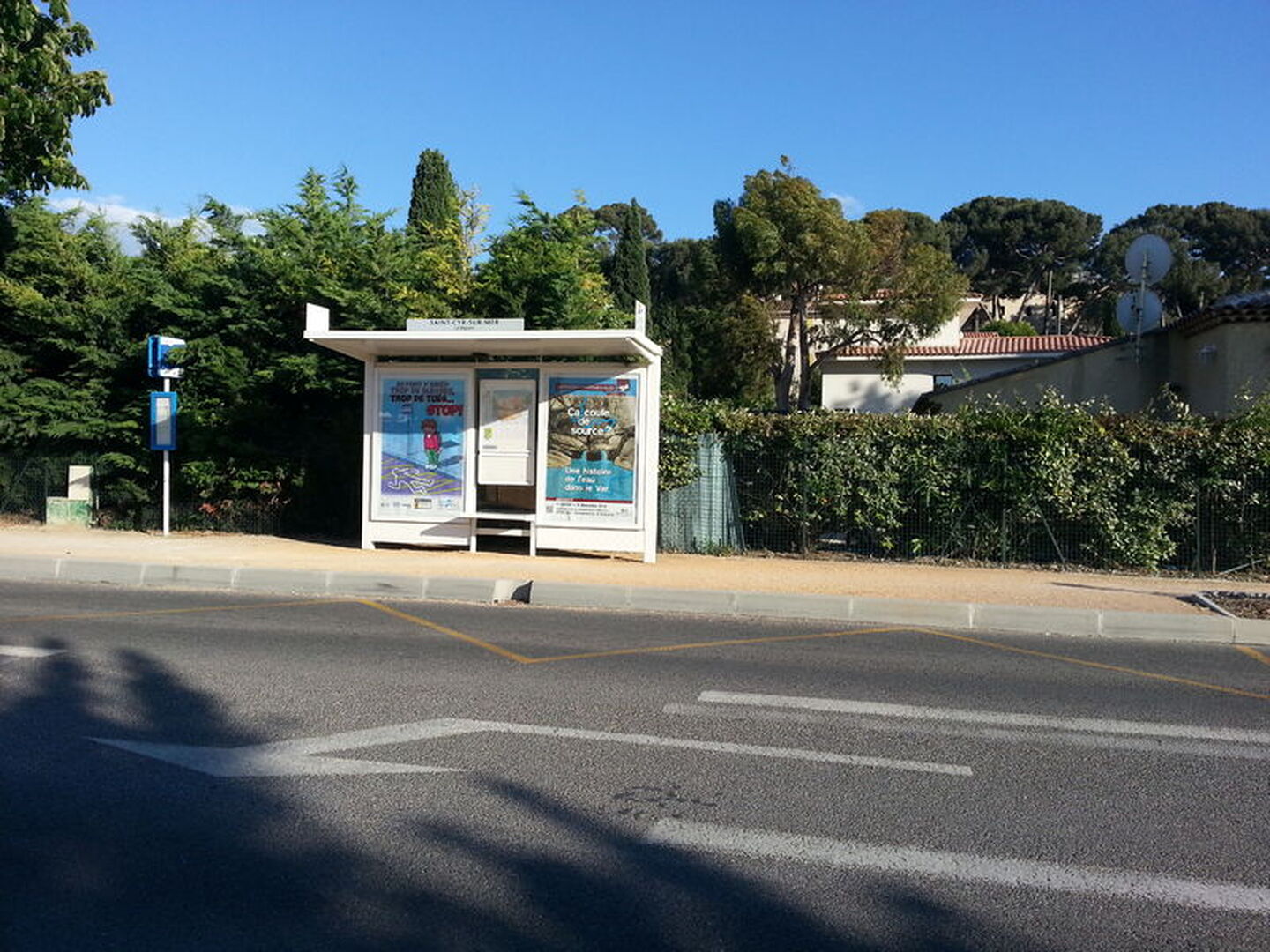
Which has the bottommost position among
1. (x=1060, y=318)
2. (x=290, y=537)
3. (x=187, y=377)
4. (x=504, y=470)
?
(x=290, y=537)

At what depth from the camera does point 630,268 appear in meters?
37.2

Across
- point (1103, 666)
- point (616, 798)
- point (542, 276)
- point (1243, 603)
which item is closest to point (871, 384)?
point (542, 276)

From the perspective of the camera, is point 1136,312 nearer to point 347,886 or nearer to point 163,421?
point 163,421

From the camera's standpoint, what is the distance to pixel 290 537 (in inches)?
610

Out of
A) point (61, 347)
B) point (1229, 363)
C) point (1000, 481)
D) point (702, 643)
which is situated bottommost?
point (702, 643)

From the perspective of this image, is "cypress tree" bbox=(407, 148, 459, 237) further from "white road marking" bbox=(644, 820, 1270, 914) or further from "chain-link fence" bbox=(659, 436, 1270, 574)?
"white road marking" bbox=(644, 820, 1270, 914)

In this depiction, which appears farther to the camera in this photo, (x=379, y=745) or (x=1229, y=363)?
(x=1229, y=363)

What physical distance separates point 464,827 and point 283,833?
75cm

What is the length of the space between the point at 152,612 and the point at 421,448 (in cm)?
472

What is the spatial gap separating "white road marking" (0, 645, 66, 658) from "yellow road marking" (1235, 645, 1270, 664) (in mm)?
9553

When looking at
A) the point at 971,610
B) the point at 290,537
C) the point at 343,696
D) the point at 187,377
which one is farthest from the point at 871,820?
the point at 187,377

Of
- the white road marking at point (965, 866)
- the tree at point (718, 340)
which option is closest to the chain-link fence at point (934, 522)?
the white road marking at point (965, 866)

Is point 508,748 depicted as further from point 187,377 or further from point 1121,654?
point 187,377

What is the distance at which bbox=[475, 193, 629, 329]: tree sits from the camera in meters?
15.8
